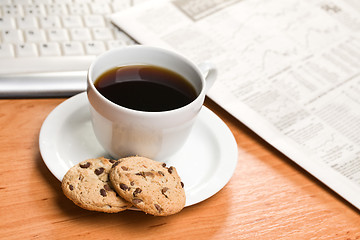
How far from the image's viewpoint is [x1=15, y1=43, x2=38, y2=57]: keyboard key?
65 cm

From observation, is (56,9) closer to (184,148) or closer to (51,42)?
(51,42)

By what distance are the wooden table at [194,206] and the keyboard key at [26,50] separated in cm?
7

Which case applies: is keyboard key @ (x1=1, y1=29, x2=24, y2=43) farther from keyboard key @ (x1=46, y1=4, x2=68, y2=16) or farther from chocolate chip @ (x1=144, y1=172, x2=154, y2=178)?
chocolate chip @ (x1=144, y1=172, x2=154, y2=178)

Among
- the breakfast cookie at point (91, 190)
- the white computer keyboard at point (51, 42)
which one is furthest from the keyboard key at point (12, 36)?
the breakfast cookie at point (91, 190)

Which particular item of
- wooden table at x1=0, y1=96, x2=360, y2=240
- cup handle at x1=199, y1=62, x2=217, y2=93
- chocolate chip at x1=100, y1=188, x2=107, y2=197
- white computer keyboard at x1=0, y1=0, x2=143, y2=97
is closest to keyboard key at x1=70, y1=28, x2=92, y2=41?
white computer keyboard at x1=0, y1=0, x2=143, y2=97

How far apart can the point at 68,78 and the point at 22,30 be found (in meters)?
0.12

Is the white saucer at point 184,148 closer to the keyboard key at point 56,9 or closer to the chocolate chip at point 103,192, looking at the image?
the chocolate chip at point 103,192

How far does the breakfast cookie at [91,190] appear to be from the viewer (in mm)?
451

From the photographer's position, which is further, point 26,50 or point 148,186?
point 26,50

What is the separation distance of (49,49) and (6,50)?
0.06 meters

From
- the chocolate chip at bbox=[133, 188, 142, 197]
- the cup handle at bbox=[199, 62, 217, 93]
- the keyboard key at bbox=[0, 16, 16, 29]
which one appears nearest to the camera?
the chocolate chip at bbox=[133, 188, 142, 197]

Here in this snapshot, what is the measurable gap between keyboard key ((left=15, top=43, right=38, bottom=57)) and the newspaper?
0.17m

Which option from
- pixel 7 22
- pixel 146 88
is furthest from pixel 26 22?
pixel 146 88

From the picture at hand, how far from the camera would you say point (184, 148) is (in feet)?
1.95
